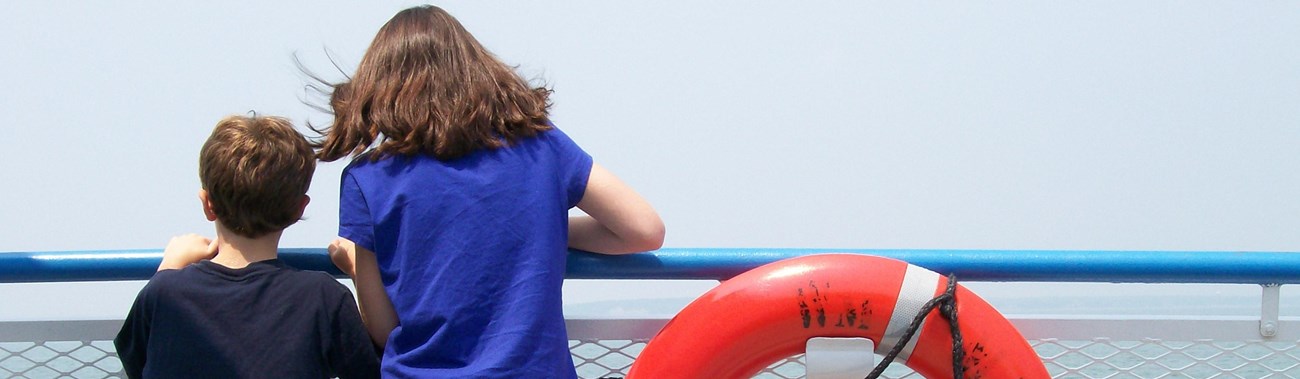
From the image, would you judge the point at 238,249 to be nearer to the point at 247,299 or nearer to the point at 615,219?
the point at 247,299

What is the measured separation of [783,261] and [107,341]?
94 centimetres

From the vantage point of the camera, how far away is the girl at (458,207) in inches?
51.6

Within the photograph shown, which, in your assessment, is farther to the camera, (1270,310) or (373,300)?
(1270,310)

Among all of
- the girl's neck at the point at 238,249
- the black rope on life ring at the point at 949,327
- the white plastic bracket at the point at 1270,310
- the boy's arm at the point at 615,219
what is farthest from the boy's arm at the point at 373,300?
the white plastic bracket at the point at 1270,310

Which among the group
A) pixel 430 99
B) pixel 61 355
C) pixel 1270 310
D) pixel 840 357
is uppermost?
pixel 430 99

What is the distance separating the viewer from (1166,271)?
1.58 m

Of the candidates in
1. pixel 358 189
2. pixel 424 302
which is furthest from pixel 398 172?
pixel 424 302

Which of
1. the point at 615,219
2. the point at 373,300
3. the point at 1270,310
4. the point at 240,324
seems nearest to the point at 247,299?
the point at 240,324

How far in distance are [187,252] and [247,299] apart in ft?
0.41

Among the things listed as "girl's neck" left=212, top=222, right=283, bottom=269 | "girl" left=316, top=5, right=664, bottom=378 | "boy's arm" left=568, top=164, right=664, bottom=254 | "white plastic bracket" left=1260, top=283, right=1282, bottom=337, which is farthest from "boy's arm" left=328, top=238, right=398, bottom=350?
"white plastic bracket" left=1260, top=283, right=1282, bottom=337

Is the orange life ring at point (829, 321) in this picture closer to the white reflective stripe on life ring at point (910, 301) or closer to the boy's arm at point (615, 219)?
the white reflective stripe on life ring at point (910, 301)

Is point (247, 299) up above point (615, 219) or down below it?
below

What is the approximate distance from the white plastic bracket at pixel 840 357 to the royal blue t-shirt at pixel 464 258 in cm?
32

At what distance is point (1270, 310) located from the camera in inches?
64.2
